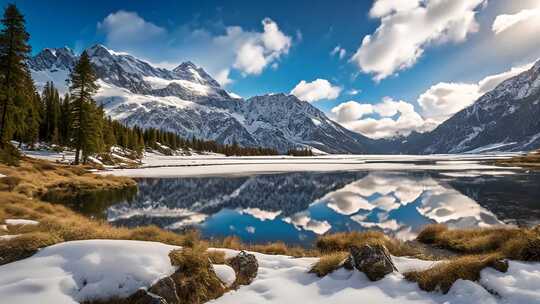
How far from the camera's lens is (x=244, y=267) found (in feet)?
33.0

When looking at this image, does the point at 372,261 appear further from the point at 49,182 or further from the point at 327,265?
the point at 49,182

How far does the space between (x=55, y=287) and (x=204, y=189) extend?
123 ft

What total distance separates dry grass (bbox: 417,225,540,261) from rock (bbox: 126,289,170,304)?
8709 mm

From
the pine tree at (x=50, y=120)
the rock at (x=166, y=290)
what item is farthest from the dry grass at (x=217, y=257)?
the pine tree at (x=50, y=120)

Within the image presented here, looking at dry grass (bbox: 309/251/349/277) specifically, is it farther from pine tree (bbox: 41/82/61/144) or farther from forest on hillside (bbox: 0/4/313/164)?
pine tree (bbox: 41/82/61/144)

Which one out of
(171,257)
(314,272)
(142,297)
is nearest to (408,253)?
(314,272)

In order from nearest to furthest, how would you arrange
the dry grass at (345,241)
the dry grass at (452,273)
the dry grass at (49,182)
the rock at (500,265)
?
the dry grass at (452,273)
the rock at (500,265)
the dry grass at (345,241)
the dry grass at (49,182)

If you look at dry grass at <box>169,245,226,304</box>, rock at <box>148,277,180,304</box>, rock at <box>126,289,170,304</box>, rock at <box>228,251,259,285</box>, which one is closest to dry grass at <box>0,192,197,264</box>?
rock at <box>228,251,259,285</box>

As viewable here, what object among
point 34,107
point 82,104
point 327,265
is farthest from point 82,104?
point 327,265

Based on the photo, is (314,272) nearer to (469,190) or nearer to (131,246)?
(131,246)

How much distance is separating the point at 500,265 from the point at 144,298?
834cm

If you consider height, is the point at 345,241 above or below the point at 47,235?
below

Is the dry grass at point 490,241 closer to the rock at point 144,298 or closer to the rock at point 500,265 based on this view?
the rock at point 500,265

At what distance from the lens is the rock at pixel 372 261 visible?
9.07m
